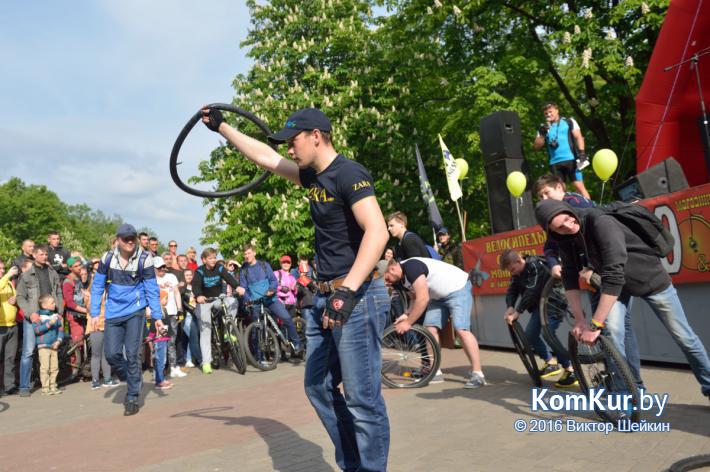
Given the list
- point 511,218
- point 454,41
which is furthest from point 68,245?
point 511,218

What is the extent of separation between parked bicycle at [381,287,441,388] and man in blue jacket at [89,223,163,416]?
288 cm

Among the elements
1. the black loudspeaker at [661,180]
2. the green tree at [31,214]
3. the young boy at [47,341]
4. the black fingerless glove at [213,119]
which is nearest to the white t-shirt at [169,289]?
the young boy at [47,341]

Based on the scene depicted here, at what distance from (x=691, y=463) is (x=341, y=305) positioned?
2302mm

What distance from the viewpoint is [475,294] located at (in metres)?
11.1

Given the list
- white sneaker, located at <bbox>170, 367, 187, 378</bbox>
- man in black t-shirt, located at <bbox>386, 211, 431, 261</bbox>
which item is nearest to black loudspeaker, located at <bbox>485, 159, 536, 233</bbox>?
man in black t-shirt, located at <bbox>386, 211, 431, 261</bbox>

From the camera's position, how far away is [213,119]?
436 cm

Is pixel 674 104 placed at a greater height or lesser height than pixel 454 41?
lesser

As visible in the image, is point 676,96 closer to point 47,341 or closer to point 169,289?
point 169,289

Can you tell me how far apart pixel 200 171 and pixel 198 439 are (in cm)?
2197

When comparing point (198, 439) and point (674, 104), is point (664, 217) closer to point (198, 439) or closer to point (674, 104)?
point (198, 439)

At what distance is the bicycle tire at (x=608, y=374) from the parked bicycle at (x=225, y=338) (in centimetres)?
658

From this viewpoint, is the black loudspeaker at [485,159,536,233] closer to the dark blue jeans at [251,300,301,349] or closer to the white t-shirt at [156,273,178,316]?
the dark blue jeans at [251,300,301,349]

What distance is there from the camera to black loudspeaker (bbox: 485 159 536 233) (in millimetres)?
11750

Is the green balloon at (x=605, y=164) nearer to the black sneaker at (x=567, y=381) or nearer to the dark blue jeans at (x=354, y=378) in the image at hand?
the black sneaker at (x=567, y=381)
